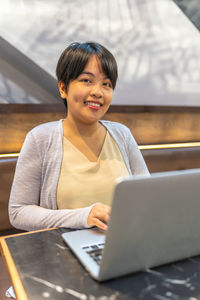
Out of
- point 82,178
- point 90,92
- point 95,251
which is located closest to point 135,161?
point 82,178

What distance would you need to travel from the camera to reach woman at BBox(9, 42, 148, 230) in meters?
1.04

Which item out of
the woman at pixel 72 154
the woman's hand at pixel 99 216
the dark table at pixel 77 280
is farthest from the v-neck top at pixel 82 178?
the dark table at pixel 77 280

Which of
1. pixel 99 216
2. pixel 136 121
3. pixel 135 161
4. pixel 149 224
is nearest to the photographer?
pixel 149 224

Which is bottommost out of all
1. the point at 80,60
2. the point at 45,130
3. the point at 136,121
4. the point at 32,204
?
the point at 32,204

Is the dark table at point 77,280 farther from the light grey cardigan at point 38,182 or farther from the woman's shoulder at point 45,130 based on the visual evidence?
the woman's shoulder at point 45,130

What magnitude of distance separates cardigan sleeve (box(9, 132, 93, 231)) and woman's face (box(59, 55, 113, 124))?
0.22 meters

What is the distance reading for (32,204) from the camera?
1048mm

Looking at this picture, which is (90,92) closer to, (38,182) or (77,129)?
(77,129)

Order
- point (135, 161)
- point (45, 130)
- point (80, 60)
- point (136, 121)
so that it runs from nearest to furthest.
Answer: point (80, 60) → point (45, 130) → point (135, 161) → point (136, 121)

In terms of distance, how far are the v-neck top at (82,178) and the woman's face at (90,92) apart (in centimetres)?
14

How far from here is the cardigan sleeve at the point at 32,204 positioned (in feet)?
2.86

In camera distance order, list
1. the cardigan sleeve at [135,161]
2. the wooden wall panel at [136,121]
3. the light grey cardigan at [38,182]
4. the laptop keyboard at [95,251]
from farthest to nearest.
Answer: the wooden wall panel at [136,121] → the cardigan sleeve at [135,161] → the light grey cardigan at [38,182] → the laptop keyboard at [95,251]

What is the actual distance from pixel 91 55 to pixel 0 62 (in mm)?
825

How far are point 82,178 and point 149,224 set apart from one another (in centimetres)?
58
